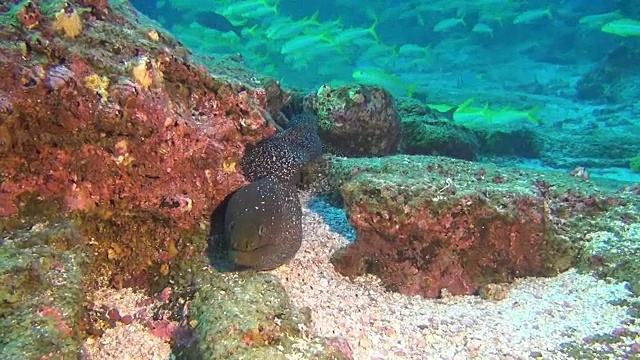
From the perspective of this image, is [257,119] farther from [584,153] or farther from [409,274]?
[584,153]

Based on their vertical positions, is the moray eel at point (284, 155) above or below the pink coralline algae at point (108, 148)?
below

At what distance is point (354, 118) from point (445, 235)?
258cm

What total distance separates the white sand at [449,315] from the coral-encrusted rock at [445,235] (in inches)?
5.7

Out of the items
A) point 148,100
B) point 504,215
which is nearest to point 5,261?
point 148,100

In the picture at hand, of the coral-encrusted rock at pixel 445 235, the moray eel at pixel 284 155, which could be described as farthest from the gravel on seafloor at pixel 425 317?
the moray eel at pixel 284 155

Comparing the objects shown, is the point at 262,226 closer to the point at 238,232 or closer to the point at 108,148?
the point at 238,232

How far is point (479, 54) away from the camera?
29078mm

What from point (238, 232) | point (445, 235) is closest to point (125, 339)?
point (238, 232)

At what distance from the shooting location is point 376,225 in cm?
383

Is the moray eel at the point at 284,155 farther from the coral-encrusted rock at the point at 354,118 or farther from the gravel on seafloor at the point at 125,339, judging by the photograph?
the gravel on seafloor at the point at 125,339

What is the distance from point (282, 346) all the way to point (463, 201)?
1969mm

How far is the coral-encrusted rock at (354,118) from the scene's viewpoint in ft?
19.5

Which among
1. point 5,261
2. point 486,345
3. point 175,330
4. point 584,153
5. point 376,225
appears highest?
point 5,261

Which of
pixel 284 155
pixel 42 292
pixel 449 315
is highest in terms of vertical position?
pixel 284 155
